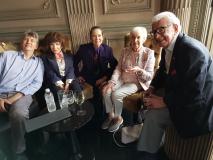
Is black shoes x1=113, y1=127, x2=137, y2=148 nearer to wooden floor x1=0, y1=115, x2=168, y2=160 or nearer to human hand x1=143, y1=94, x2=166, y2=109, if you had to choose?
wooden floor x1=0, y1=115, x2=168, y2=160

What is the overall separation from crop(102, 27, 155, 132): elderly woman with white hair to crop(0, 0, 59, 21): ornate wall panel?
1.06 metres

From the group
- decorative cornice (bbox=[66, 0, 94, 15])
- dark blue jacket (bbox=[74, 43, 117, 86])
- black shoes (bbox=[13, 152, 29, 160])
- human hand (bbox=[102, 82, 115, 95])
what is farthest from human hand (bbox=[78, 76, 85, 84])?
black shoes (bbox=[13, 152, 29, 160])

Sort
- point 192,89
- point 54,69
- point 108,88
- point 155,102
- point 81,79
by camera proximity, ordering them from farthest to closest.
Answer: point 81,79
point 54,69
point 108,88
point 155,102
point 192,89

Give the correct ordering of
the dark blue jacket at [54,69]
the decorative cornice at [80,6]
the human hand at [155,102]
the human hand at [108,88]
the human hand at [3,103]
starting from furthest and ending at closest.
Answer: the decorative cornice at [80,6], the dark blue jacket at [54,69], the human hand at [108,88], the human hand at [3,103], the human hand at [155,102]

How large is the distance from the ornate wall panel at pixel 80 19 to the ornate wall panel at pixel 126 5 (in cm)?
20

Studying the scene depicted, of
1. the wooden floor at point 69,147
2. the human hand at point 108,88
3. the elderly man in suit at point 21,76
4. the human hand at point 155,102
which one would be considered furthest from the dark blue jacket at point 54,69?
the human hand at point 155,102

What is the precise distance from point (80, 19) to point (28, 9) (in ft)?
2.07

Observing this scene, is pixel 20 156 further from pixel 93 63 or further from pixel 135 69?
pixel 135 69

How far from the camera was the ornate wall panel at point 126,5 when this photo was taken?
257cm

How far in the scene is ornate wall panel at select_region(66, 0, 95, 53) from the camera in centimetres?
261

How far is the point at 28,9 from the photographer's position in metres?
2.72

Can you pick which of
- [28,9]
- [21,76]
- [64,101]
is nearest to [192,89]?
[64,101]

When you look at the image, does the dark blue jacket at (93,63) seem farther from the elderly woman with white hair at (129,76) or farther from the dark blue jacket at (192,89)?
the dark blue jacket at (192,89)

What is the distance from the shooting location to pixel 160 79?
189 centimetres
